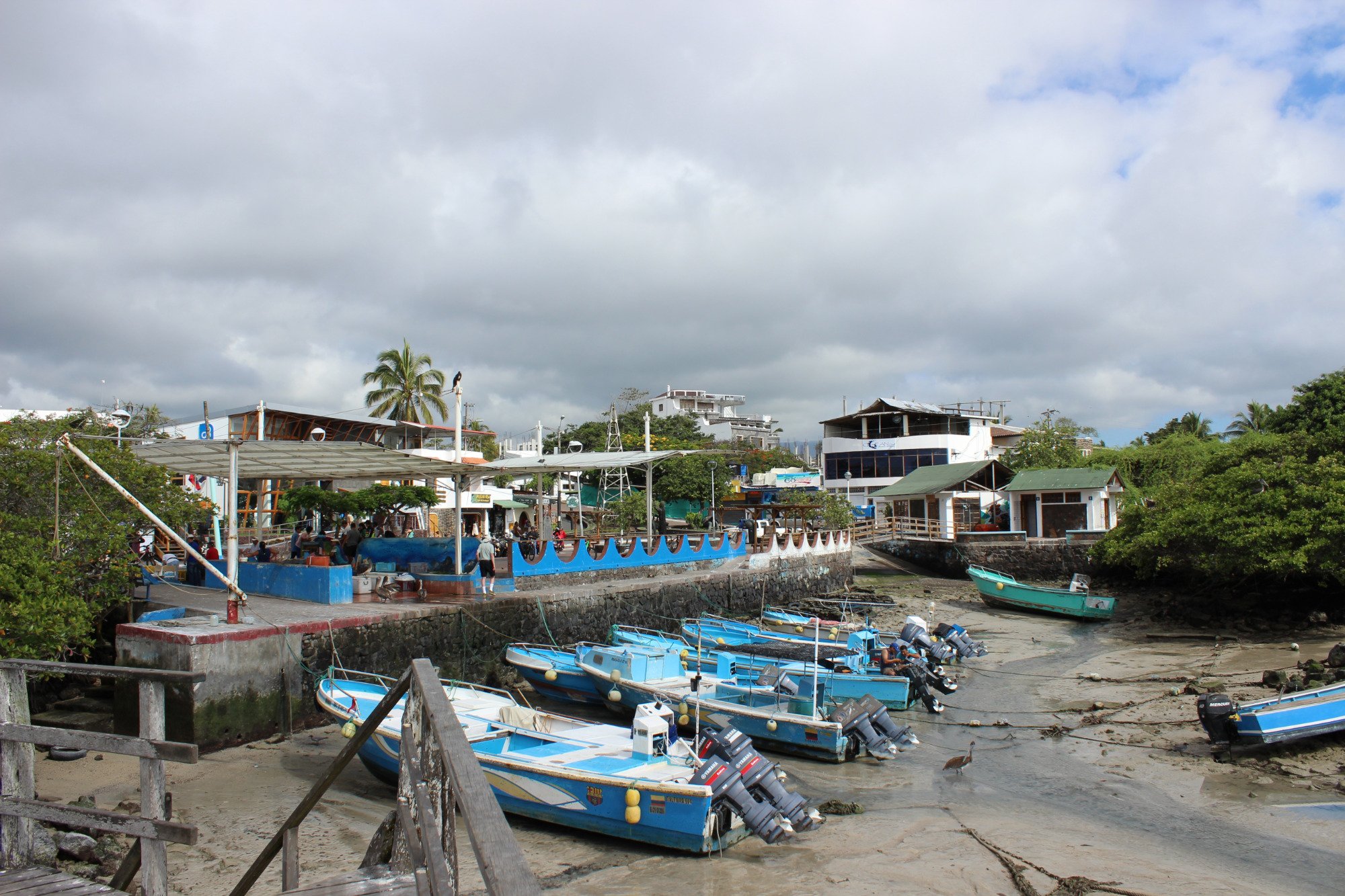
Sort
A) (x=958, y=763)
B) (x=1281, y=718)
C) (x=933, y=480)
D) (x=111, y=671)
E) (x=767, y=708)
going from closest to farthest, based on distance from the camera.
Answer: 1. (x=111, y=671)
2. (x=1281, y=718)
3. (x=958, y=763)
4. (x=767, y=708)
5. (x=933, y=480)

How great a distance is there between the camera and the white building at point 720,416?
85062mm

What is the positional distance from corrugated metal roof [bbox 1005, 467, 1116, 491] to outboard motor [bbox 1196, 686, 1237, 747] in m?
26.7

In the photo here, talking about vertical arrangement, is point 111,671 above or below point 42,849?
above

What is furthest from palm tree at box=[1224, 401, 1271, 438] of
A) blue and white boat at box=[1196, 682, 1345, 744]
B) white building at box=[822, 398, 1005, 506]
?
blue and white boat at box=[1196, 682, 1345, 744]

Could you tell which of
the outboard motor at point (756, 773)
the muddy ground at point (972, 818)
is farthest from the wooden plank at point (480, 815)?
the outboard motor at point (756, 773)

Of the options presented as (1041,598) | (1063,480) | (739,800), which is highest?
(1063,480)

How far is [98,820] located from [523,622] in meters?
14.2

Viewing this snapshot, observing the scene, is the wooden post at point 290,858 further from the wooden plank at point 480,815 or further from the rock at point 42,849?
the wooden plank at point 480,815

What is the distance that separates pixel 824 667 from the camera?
15.9 m

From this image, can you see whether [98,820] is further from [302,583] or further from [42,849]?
[302,583]

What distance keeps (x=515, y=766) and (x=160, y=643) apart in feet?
20.1

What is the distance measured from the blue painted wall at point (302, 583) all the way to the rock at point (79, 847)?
8527 mm

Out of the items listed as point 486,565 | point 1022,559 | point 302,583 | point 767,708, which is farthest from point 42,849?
point 1022,559

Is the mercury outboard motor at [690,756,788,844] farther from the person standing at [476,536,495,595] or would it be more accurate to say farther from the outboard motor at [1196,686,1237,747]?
the person standing at [476,536,495,595]
